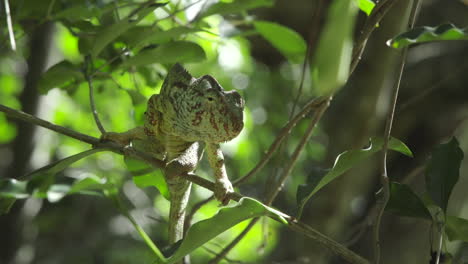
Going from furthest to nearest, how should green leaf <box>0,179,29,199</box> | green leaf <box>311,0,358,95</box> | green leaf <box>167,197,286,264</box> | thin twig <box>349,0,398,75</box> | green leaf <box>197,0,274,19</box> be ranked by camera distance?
1. green leaf <box>197,0,274,19</box>
2. thin twig <box>349,0,398,75</box>
3. green leaf <box>167,197,286,264</box>
4. green leaf <box>0,179,29,199</box>
5. green leaf <box>311,0,358,95</box>

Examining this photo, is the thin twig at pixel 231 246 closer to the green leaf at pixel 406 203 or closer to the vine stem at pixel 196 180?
the vine stem at pixel 196 180

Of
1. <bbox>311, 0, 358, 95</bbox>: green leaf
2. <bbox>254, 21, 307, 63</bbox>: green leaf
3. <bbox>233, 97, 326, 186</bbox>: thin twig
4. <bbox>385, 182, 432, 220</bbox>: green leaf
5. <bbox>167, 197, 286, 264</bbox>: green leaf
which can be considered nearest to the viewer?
<bbox>311, 0, 358, 95</bbox>: green leaf

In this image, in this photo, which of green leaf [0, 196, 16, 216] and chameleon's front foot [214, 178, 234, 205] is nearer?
green leaf [0, 196, 16, 216]

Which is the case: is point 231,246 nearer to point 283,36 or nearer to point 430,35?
point 283,36

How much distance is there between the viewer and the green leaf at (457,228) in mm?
985

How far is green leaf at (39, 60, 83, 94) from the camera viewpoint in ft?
4.32

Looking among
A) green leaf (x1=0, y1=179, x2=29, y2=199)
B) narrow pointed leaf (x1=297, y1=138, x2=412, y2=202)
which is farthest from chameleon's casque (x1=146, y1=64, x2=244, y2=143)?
green leaf (x1=0, y1=179, x2=29, y2=199)

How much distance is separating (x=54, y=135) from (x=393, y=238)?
228 centimetres

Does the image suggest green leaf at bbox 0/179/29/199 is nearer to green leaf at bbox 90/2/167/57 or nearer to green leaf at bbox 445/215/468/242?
green leaf at bbox 90/2/167/57

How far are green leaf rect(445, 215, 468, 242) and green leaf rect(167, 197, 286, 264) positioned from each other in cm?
38

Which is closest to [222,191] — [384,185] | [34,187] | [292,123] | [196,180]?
[196,180]

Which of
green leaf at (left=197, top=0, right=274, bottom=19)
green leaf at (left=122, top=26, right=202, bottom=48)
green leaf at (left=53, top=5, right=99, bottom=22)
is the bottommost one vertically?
green leaf at (left=122, top=26, right=202, bottom=48)

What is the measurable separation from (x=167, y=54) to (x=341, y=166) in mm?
518

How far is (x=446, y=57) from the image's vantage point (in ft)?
10.5
